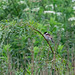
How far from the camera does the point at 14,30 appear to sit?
334cm

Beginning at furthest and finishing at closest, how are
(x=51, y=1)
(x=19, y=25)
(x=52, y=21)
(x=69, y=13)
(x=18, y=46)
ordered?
(x=51, y=1) < (x=69, y=13) < (x=52, y=21) < (x=18, y=46) < (x=19, y=25)

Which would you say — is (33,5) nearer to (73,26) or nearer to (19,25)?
(73,26)

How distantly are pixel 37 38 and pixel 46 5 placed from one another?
203cm

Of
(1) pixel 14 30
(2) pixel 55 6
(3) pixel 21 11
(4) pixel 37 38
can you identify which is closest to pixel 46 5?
(2) pixel 55 6

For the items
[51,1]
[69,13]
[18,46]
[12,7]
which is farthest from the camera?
[51,1]

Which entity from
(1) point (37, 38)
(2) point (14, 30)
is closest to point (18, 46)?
(1) point (37, 38)

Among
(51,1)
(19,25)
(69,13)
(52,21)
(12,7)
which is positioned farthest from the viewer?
(51,1)

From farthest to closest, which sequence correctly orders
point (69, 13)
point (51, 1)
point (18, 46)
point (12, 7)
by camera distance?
point (51, 1)
point (69, 13)
point (12, 7)
point (18, 46)

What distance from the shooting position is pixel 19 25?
3277mm

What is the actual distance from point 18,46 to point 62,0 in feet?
9.08

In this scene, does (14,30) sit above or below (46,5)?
below

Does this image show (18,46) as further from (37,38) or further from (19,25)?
(19,25)

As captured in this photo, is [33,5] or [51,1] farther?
[51,1]

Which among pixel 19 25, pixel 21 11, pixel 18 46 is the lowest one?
pixel 18 46
